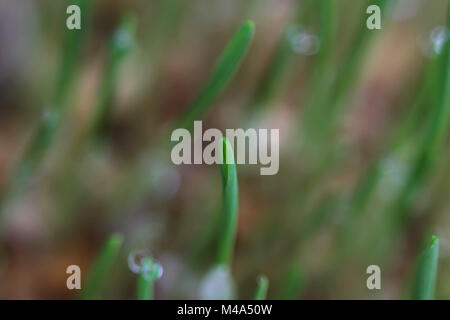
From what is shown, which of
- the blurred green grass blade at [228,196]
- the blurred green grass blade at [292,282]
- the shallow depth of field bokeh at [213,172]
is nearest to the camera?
the blurred green grass blade at [228,196]

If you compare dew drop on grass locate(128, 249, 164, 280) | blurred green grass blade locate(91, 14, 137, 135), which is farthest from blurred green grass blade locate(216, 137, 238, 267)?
blurred green grass blade locate(91, 14, 137, 135)

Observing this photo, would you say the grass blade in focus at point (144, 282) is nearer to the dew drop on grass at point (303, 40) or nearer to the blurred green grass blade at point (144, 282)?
the blurred green grass blade at point (144, 282)

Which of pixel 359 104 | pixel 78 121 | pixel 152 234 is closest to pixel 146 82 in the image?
pixel 78 121

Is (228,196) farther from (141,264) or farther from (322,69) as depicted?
(322,69)

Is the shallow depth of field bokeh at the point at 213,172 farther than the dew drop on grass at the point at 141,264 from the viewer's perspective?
Yes

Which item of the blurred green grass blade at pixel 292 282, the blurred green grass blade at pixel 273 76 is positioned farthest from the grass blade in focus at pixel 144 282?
the blurred green grass blade at pixel 273 76

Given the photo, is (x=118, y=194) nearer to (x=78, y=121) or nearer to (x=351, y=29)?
(x=78, y=121)
